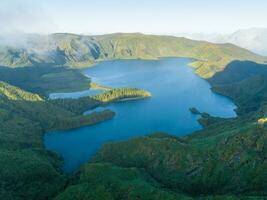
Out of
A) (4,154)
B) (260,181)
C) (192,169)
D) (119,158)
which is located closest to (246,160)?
(260,181)

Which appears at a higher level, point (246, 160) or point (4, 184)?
point (246, 160)

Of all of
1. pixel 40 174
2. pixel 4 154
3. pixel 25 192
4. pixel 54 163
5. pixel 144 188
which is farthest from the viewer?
pixel 54 163

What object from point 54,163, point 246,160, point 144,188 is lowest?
point 54,163

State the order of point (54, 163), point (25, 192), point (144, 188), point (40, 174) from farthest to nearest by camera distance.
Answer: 1. point (54, 163)
2. point (40, 174)
3. point (25, 192)
4. point (144, 188)

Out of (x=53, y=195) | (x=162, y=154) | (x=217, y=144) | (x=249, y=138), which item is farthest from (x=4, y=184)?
(x=249, y=138)

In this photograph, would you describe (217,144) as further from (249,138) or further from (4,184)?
(4,184)

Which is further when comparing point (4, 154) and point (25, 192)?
point (4, 154)

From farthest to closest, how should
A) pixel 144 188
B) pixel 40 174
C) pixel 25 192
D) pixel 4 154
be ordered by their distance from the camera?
pixel 4 154 < pixel 40 174 < pixel 25 192 < pixel 144 188

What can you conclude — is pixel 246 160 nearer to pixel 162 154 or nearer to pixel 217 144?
pixel 217 144

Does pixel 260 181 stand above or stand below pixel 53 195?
above
